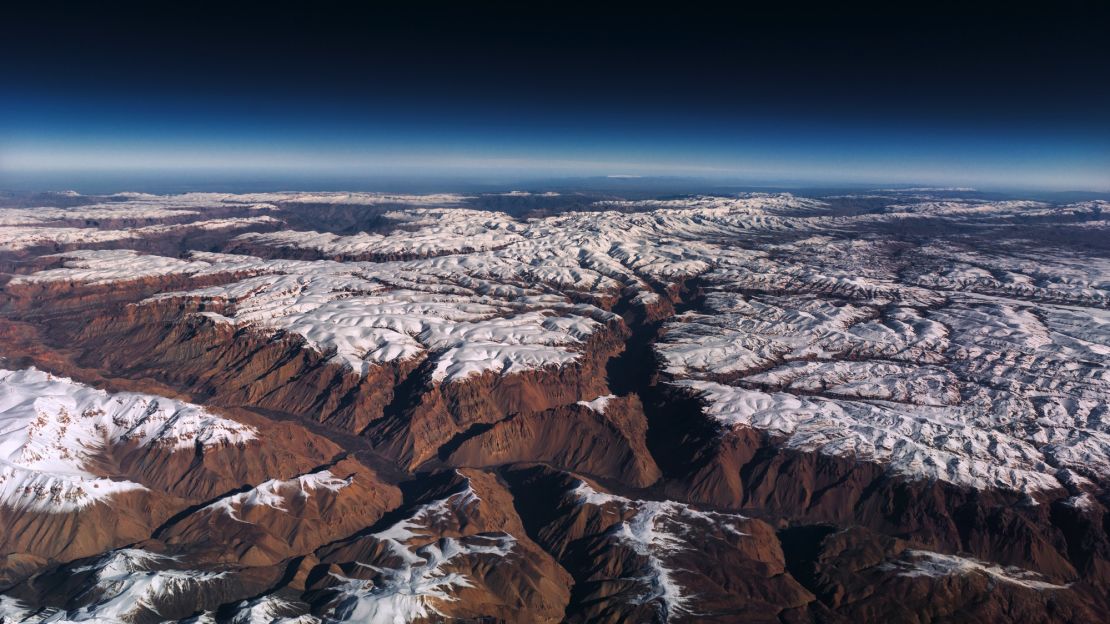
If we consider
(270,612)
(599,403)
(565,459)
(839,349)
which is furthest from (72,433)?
(839,349)

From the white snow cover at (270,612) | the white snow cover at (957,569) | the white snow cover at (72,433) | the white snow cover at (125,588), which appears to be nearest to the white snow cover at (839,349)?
the white snow cover at (957,569)

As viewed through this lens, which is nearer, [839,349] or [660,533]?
[660,533]

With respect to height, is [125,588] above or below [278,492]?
below

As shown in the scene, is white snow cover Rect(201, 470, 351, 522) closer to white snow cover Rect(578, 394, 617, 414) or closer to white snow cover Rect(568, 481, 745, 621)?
white snow cover Rect(568, 481, 745, 621)

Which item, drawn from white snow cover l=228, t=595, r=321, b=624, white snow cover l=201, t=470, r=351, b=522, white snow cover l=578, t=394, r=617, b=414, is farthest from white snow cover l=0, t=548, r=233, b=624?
white snow cover l=578, t=394, r=617, b=414

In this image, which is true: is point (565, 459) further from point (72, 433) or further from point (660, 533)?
point (72, 433)
